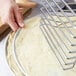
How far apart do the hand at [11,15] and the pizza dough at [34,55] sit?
0.10 feet

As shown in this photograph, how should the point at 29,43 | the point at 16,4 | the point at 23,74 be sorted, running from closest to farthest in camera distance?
1. the point at 23,74
2. the point at 29,43
3. the point at 16,4

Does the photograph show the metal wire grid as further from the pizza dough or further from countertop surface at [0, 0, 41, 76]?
countertop surface at [0, 0, 41, 76]

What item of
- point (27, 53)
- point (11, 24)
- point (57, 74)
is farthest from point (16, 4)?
point (57, 74)

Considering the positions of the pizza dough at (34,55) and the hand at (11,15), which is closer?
the pizza dough at (34,55)

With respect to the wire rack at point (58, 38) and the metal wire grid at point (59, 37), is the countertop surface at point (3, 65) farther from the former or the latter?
the metal wire grid at point (59, 37)

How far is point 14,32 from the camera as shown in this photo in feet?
2.32

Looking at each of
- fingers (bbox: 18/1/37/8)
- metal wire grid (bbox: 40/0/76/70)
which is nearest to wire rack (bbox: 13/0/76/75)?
metal wire grid (bbox: 40/0/76/70)

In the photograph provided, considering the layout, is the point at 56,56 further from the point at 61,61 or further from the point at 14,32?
the point at 14,32

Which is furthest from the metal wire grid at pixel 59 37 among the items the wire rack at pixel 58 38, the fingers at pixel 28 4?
the fingers at pixel 28 4

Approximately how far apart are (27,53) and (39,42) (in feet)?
0.21

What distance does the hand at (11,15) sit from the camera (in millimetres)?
719

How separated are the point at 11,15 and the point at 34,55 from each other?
0.19 m

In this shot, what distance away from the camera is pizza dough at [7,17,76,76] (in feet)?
1.90

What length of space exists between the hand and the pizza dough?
30mm
